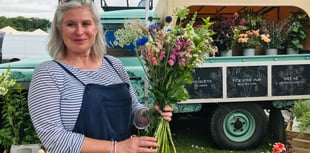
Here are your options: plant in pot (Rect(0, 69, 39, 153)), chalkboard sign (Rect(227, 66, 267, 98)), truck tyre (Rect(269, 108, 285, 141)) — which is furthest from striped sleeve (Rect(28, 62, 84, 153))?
truck tyre (Rect(269, 108, 285, 141))

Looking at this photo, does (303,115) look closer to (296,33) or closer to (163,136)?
(163,136)

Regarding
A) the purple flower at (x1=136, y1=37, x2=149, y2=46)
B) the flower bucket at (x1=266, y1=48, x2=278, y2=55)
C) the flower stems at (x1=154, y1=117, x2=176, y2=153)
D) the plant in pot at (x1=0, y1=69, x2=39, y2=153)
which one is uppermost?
the purple flower at (x1=136, y1=37, x2=149, y2=46)

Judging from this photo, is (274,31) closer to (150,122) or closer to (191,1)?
(191,1)

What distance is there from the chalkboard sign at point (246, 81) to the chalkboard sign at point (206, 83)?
0.12m

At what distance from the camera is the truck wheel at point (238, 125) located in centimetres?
479

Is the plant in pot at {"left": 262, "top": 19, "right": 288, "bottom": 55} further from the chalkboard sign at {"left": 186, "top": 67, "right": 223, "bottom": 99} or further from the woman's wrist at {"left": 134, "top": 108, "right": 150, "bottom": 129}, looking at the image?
the woman's wrist at {"left": 134, "top": 108, "right": 150, "bottom": 129}

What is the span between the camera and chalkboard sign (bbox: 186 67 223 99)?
4.47 m

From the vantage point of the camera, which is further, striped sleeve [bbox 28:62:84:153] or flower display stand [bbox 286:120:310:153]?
flower display stand [bbox 286:120:310:153]

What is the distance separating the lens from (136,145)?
4.71 feet

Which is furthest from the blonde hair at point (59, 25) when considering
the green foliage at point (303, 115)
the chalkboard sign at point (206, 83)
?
the chalkboard sign at point (206, 83)

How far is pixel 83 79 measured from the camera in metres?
1.51

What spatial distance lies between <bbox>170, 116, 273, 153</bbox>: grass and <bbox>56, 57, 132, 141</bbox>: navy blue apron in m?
3.44

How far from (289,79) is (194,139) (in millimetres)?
1584

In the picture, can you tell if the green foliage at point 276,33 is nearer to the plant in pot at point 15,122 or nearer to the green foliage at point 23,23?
the plant in pot at point 15,122
